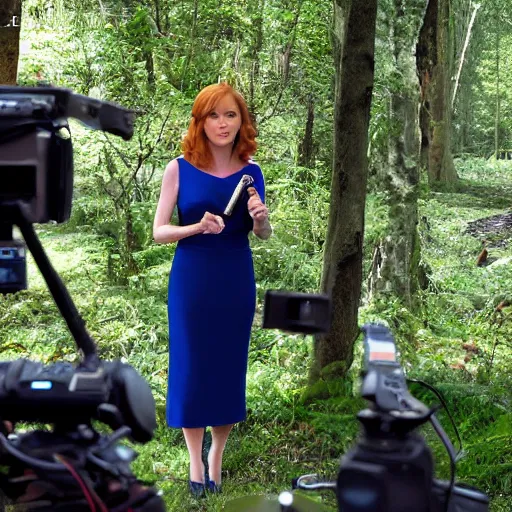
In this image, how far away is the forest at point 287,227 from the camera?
4.90 meters

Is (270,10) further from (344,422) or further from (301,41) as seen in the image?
(344,422)

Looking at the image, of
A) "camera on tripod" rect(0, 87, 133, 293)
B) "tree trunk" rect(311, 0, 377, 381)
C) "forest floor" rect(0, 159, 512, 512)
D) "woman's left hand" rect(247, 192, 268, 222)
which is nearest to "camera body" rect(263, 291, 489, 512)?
"camera on tripod" rect(0, 87, 133, 293)

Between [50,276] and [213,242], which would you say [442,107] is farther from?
[50,276]

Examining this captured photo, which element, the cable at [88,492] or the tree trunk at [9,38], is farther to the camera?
the tree trunk at [9,38]

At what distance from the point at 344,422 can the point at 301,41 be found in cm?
490

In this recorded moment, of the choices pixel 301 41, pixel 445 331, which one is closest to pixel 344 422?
pixel 445 331

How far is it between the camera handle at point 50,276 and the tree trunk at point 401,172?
5.22 meters

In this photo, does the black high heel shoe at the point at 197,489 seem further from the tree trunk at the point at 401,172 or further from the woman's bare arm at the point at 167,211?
the tree trunk at the point at 401,172

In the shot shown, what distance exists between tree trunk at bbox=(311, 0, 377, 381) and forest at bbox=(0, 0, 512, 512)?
0.01 meters

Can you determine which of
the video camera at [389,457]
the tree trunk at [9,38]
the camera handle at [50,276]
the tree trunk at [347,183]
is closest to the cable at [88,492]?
the camera handle at [50,276]

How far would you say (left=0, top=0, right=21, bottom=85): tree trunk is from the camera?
412cm

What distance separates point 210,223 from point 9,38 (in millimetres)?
1445

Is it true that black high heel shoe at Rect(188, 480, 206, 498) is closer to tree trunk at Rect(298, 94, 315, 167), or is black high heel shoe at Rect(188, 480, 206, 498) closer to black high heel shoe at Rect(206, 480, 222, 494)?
black high heel shoe at Rect(206, 480, 222, 494)

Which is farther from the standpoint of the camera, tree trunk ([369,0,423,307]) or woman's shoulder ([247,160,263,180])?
tree trunk ([369,0,423,307])
